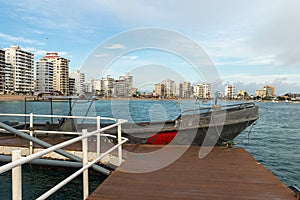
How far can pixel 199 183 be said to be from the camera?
12.3 feet

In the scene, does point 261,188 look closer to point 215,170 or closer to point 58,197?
point 215,170

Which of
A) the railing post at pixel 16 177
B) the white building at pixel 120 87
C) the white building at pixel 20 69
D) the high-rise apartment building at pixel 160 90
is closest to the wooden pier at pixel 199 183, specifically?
the railing post at pixel 16 177

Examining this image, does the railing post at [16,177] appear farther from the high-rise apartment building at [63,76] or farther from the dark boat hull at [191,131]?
the high-rise apartment building at [63,76]

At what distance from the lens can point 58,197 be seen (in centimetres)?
536

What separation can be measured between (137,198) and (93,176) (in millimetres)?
3701

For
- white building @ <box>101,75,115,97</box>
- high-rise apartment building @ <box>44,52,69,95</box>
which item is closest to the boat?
white building @ <box>101,75,115,97</box>

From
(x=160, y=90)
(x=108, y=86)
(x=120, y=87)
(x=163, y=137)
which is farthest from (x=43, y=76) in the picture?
(x=163, y=137)

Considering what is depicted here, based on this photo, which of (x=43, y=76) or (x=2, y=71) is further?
(x=43, y=76)

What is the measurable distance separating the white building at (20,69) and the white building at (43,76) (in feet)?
15.3

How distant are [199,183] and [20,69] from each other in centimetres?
12768

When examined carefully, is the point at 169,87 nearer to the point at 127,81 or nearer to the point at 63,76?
the point at 127,81

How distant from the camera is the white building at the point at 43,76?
105 m

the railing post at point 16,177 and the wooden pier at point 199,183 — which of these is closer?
the railing post at point 16,177

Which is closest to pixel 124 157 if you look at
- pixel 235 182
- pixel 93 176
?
pixel 93 176
